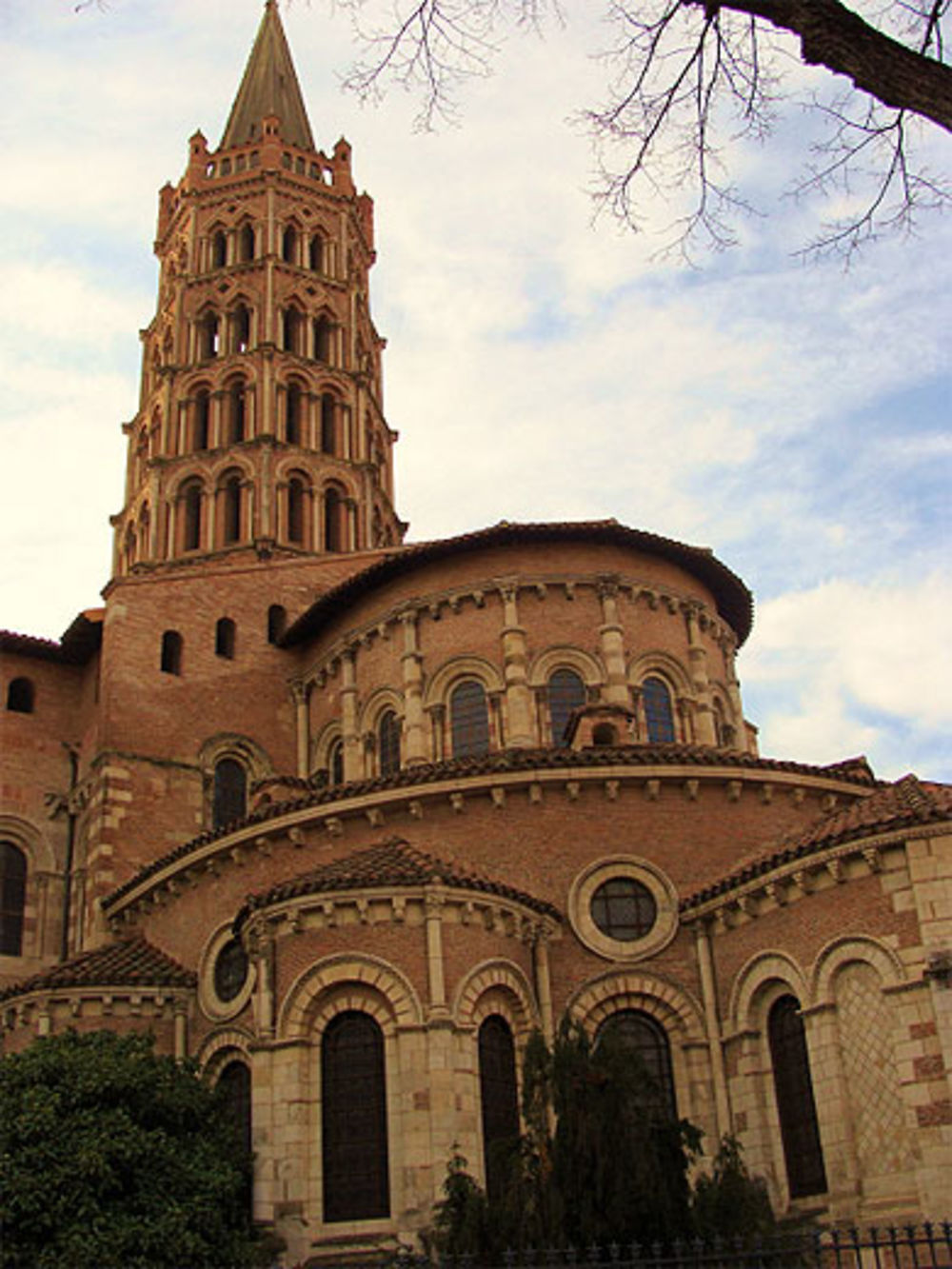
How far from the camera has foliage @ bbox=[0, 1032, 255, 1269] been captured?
18062 millimetres

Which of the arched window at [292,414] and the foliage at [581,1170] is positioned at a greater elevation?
the arched window at [292,414]

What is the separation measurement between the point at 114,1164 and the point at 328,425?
2823cm

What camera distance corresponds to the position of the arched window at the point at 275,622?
1308 inches

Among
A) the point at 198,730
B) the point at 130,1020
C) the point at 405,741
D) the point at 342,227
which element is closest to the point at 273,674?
the point at 198,730

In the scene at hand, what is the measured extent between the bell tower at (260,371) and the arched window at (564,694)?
13.7 meters

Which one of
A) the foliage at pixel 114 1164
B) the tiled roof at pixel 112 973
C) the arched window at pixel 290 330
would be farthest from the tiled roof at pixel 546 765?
the arched window at pixel 290 330

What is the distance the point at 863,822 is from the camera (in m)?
20.0

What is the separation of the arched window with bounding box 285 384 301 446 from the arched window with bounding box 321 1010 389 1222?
24927mm

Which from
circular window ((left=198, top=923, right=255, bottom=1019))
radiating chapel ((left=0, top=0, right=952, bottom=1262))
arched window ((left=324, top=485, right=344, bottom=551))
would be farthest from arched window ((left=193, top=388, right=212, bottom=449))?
circular window ((left=198, top=923, right=255, bottom=1019))

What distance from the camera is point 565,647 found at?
1115 inches

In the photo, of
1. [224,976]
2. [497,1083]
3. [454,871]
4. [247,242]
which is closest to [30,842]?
[224,976]

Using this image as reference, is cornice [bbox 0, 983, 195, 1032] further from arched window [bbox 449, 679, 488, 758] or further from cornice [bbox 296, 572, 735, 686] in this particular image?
cornice [bbox 296, 572, 735, 686]

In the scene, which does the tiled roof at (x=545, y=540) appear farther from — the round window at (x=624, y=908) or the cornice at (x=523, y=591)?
the round window at (x=624, y=908)

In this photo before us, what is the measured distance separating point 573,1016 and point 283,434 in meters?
24.6
